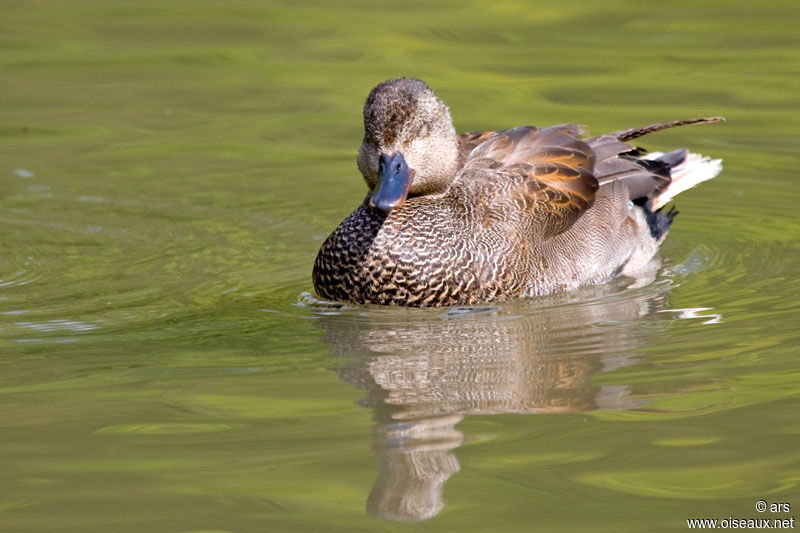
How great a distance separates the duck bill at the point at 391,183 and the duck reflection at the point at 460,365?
678 millimetres

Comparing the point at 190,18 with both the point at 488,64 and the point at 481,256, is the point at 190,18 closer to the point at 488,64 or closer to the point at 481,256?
the point at 488,64

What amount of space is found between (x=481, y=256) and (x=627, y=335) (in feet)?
3.94

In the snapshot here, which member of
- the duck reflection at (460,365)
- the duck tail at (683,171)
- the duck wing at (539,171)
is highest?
the duck wing at (539,171)

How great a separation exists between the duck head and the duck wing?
0.35m

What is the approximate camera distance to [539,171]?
28.6 feet

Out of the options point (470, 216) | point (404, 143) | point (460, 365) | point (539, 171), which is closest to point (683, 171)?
point (539, 171)

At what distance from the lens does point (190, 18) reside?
14922 mm

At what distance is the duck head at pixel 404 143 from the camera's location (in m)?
7.85

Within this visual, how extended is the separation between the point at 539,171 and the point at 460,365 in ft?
7.49

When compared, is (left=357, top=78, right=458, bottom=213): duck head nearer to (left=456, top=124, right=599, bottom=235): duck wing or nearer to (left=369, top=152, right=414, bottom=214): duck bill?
(left=369, top=152, right=414, bottom=214): duck bill

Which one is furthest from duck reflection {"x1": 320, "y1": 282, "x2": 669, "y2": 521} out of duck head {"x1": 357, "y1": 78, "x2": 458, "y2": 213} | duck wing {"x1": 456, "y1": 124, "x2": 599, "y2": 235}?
duck head {"x1": 357, "y1": 78, "x2": 458, "y2": 213}

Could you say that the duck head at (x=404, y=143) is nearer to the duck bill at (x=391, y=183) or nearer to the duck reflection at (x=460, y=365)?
the duck bill at (x=391, y=183)

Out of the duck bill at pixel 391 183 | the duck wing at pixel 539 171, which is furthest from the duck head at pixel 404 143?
the duck wing at pixel 539 171

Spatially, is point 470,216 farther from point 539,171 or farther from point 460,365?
point 460,365
